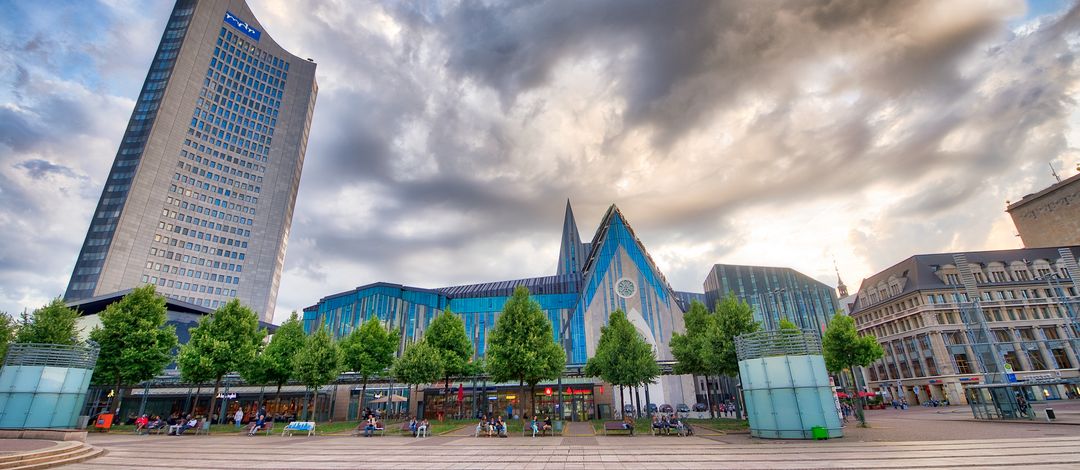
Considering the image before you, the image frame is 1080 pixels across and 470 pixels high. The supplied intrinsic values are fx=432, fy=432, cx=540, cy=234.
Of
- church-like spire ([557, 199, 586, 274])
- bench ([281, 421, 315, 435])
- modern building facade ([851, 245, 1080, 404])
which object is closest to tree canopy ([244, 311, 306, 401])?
bench ([281, 421, 315, 435])

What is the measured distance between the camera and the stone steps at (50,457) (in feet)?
53.1

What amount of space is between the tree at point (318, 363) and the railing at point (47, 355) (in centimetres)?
1360

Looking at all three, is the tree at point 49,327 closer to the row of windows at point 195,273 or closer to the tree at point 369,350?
the tree at point 369,350

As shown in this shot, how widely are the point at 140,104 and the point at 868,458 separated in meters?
148

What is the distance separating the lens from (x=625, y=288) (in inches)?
3130

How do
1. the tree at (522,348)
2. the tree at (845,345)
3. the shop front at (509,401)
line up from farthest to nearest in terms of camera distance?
the shop front at (509,401) → the tree at (845,345) → the tree at (522,348)

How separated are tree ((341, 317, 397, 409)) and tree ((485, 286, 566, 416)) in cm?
1244

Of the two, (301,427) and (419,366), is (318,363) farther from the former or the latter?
(419,366)

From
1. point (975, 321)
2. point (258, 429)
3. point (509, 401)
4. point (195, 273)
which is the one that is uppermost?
point (195, 273)

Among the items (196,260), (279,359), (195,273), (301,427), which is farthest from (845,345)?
(196,260)

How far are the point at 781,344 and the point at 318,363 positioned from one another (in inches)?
1442

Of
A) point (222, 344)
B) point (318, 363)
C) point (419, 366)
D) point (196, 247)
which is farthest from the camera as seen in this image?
point (196, 247)

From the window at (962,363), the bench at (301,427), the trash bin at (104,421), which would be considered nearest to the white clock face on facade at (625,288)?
the window at (962,363)

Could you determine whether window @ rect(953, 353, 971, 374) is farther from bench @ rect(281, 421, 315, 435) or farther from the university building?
bench @ rect(281, 421, 315, 435)
